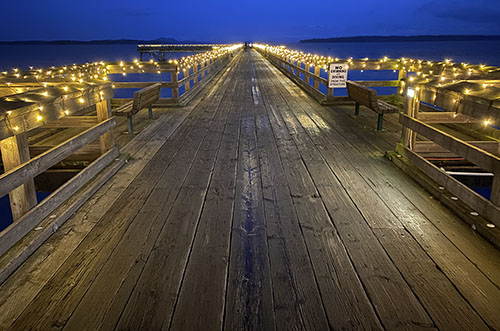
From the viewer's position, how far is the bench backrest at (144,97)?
732 centimetres

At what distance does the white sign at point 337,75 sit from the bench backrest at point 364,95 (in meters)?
1.55

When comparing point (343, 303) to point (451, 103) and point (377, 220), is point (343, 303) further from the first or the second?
point (451, 103)

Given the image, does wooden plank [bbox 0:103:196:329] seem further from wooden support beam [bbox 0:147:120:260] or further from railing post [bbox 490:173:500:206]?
railing post [bbox 490:173:500:206]

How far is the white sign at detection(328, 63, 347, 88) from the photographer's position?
1045 cm

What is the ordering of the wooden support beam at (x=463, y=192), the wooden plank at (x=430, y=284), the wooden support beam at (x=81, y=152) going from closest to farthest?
the wooden plank at (x=430, y=284) → the wooden support beam at (x=463, y=192) → the wooden support beam at (x=81, y=152)

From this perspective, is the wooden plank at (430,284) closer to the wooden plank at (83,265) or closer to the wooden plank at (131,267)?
the wooden plank at (131,267)

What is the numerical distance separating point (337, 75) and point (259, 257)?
855 cm

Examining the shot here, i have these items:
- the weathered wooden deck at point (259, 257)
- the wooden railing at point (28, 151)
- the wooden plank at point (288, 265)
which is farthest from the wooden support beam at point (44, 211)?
the wooden plank at point (288, 265)

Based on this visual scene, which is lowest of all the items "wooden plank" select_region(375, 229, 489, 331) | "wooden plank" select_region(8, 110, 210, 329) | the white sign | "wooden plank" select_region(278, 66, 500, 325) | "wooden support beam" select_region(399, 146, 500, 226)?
"wooden plank" select_region(8, 110, 210, 329)

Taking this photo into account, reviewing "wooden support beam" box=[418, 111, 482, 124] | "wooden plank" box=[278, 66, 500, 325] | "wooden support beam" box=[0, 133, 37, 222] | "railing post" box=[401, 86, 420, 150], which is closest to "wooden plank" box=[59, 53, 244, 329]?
"wooden support beam" box=[0, 133, 37, 222]

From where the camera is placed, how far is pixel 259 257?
120 inches

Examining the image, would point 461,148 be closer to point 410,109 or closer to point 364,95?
point 410,109

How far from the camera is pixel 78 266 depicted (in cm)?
293

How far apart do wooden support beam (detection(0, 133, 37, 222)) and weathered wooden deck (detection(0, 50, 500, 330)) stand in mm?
406
